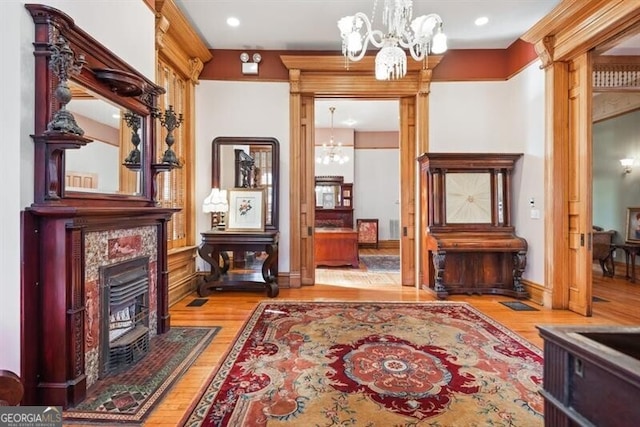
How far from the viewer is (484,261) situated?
477 centimetres

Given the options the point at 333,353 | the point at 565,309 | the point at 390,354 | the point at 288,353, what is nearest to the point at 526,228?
the point at 565,309

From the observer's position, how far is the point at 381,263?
25.1 feet

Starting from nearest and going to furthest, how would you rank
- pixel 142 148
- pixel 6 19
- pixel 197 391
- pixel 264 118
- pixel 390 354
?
1. pixel 6 19
2. pixel 197 391
3. pixel 390 354
4. pixel 142 148
5. pixel 264 118

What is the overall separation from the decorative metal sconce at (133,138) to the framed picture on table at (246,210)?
1937 millimetres

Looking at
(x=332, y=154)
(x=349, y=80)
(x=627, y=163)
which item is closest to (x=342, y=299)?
(x=349, y=80)

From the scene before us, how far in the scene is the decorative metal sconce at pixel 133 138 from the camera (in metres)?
2.84

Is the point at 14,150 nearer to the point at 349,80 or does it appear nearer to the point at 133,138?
the point at 133,138

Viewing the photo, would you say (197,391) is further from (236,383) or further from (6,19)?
(6,19)

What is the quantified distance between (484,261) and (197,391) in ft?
13.1

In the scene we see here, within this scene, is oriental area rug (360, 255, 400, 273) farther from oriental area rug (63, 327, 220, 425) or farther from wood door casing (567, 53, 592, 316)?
oriental area rug (63, 327, 220, 425)

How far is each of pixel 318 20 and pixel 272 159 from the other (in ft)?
6.20

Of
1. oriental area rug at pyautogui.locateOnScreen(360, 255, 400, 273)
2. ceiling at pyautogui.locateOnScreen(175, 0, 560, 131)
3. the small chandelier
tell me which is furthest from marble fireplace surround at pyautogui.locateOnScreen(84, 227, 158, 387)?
the small chandelier

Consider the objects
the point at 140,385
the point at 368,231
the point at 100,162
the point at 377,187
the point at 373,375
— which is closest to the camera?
the point at 140,385

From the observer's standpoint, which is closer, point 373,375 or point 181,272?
point 373,375
